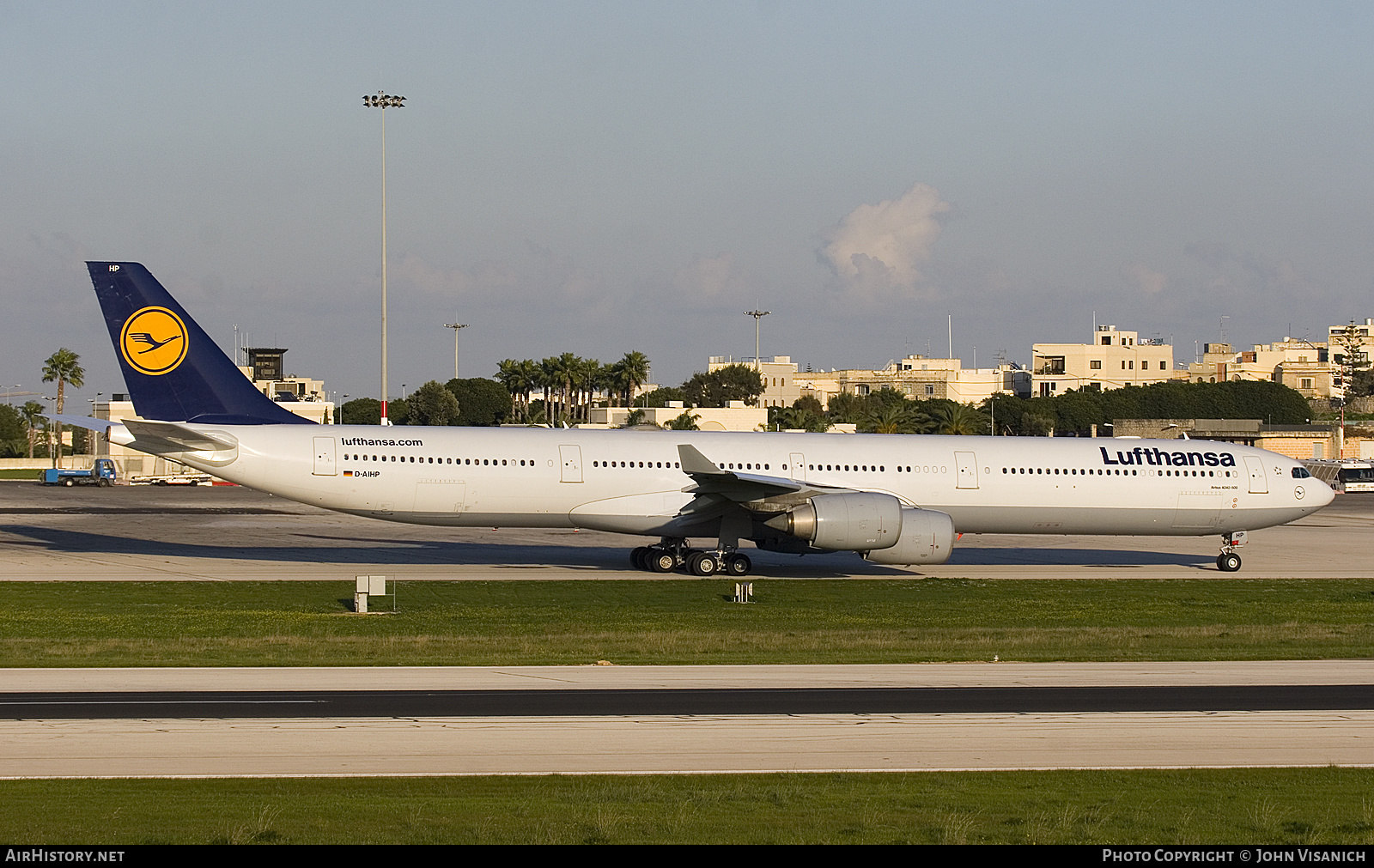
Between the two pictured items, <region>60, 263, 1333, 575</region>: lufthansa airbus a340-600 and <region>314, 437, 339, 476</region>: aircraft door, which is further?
<region>314, 437, 339, 476</region>: aircraft door

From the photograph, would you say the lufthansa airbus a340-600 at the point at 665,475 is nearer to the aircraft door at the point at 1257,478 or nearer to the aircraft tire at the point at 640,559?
the aircraft tire at the point at 640,559

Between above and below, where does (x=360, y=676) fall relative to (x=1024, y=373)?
below

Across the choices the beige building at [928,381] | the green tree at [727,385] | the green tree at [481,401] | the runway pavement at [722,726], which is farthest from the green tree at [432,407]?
the runway pavement at [722,726]

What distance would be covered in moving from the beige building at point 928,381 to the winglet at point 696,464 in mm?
135977

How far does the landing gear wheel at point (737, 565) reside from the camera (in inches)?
1260

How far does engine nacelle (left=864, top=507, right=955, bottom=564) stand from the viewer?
99.0 feet

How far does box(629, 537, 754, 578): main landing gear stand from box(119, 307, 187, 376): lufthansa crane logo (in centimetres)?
1189

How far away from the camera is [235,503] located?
210ft

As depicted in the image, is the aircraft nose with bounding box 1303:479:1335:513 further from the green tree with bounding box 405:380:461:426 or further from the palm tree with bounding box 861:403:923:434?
Answer: the green tree with bounding box 405:380:461:426

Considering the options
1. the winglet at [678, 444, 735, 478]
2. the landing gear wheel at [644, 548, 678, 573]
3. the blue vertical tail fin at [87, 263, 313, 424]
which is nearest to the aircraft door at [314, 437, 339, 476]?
the blue vertical tail fin at [87, 263, 313, 424]
